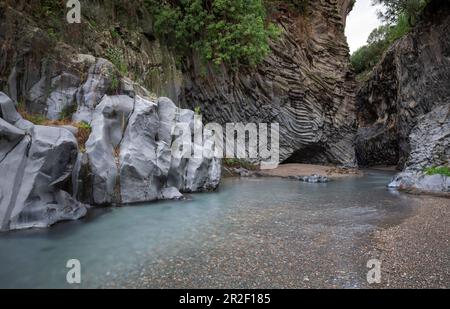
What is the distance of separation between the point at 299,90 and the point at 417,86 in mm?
7296

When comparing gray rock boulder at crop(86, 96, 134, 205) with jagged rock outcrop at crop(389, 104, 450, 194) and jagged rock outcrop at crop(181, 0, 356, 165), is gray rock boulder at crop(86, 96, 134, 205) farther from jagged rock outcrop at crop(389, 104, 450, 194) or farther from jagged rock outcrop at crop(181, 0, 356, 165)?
jagged rock outcrop at crop(389, 104, 450, 194)

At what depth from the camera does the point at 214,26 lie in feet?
58.3

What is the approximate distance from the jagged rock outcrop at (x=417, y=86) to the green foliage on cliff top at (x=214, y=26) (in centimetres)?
899

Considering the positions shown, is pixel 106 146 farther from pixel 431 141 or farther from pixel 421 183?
pixel 431 141

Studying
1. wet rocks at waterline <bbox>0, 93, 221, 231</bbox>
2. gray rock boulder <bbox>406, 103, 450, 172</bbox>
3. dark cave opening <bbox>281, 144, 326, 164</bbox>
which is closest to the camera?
wet rocks at waterline <bbox>0, 93, 221, 231</bbox>

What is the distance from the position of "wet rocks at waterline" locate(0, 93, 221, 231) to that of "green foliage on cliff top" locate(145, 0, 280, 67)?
6.94m

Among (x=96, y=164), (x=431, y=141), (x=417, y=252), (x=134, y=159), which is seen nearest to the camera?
(x=417, y=252)

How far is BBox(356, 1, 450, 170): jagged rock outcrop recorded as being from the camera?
1557 cm

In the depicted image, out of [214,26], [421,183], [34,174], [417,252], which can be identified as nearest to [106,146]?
[34,174]

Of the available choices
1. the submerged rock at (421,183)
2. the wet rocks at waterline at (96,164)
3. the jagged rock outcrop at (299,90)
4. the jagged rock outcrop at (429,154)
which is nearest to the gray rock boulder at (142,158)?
the wet rocks at waterline at (96,164)

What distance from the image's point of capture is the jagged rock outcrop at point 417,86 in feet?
51.1

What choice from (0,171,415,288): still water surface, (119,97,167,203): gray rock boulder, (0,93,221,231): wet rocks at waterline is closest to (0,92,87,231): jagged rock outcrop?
(0,93,221,231): wet rocks at waterline

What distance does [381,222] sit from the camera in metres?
7.46

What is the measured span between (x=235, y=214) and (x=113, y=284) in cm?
454
